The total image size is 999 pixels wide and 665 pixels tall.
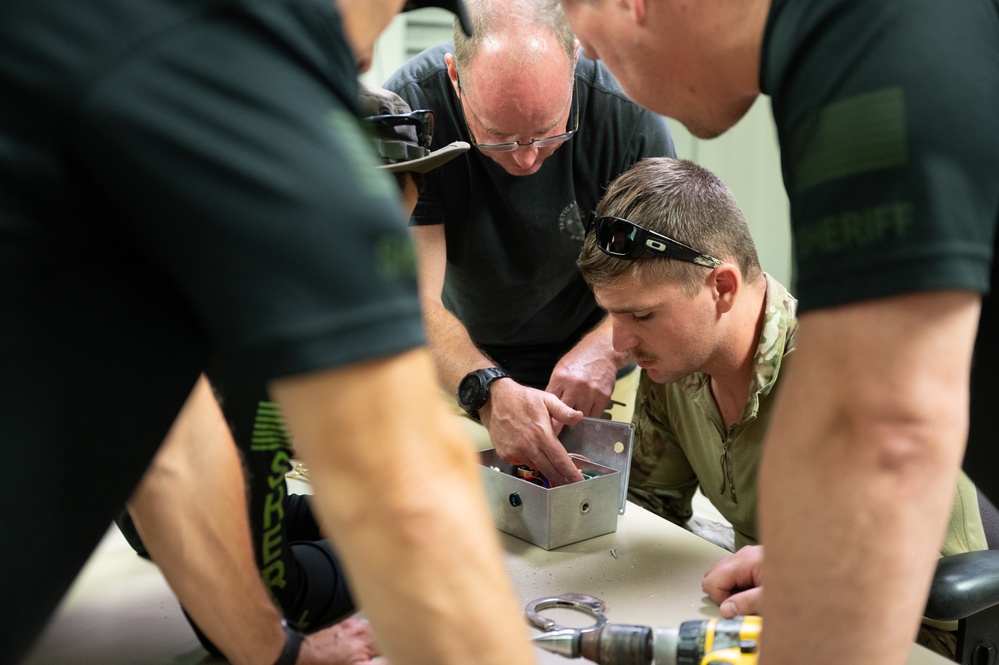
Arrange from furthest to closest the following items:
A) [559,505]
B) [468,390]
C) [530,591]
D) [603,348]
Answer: [603,348]
[468,390]
[559,505]
[530,591]

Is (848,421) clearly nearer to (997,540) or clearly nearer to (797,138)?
(797,138)

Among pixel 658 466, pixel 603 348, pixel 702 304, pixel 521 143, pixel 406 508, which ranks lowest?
pixel 658 466

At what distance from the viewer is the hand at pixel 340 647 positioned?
129cm

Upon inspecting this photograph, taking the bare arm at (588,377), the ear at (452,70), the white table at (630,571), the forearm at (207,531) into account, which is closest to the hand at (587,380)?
the bare arm at (588,377)

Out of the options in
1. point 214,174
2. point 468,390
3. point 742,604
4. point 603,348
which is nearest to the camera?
point 214,174

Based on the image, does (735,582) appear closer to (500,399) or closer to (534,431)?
(534,431)

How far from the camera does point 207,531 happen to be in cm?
118

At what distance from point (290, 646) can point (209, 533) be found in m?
0.22

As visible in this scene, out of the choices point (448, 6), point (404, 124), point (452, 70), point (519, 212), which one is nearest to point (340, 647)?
point (404, 124)

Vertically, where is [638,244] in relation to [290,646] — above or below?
above

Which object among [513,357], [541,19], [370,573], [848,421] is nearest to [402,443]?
[370,573]

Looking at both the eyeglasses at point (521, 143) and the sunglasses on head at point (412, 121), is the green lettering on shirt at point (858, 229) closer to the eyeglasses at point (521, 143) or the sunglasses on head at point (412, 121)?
the sunglasses on head at point (412, 121)

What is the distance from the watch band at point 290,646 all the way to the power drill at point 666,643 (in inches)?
13.3

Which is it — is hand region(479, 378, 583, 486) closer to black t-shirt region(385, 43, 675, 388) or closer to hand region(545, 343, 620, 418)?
hand region(545, 343, 620, 418)
